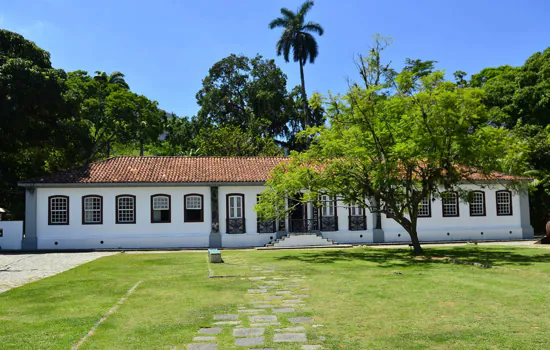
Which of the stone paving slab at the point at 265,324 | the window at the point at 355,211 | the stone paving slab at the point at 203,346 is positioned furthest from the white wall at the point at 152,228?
the stone paving slab at the point at 203,346

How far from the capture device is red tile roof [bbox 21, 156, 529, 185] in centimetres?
2384

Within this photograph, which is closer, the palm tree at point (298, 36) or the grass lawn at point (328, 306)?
the grass lawn at point (328, 306)

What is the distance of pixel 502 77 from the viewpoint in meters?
36.2

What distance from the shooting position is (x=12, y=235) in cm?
2327

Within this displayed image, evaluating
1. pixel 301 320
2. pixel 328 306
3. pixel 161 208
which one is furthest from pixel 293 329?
pixel 161 208

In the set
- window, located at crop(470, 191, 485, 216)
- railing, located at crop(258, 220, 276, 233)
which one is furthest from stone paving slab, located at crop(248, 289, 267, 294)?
window, located at crop(470, 191, 485, 216)

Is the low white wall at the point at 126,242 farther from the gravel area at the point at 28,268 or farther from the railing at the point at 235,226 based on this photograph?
the gravel area at the point at 28,268

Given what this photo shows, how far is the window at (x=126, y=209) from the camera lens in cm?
2409

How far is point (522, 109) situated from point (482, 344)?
31.3m

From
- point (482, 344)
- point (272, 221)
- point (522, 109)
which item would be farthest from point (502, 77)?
point (482, 344)

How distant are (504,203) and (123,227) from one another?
19.4m

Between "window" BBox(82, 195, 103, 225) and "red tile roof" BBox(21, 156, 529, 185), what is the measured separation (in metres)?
0.95

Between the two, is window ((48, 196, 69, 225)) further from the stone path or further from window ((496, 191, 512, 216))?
window ((496, 191, 512, 216))

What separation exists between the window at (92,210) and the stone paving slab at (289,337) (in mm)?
19622
